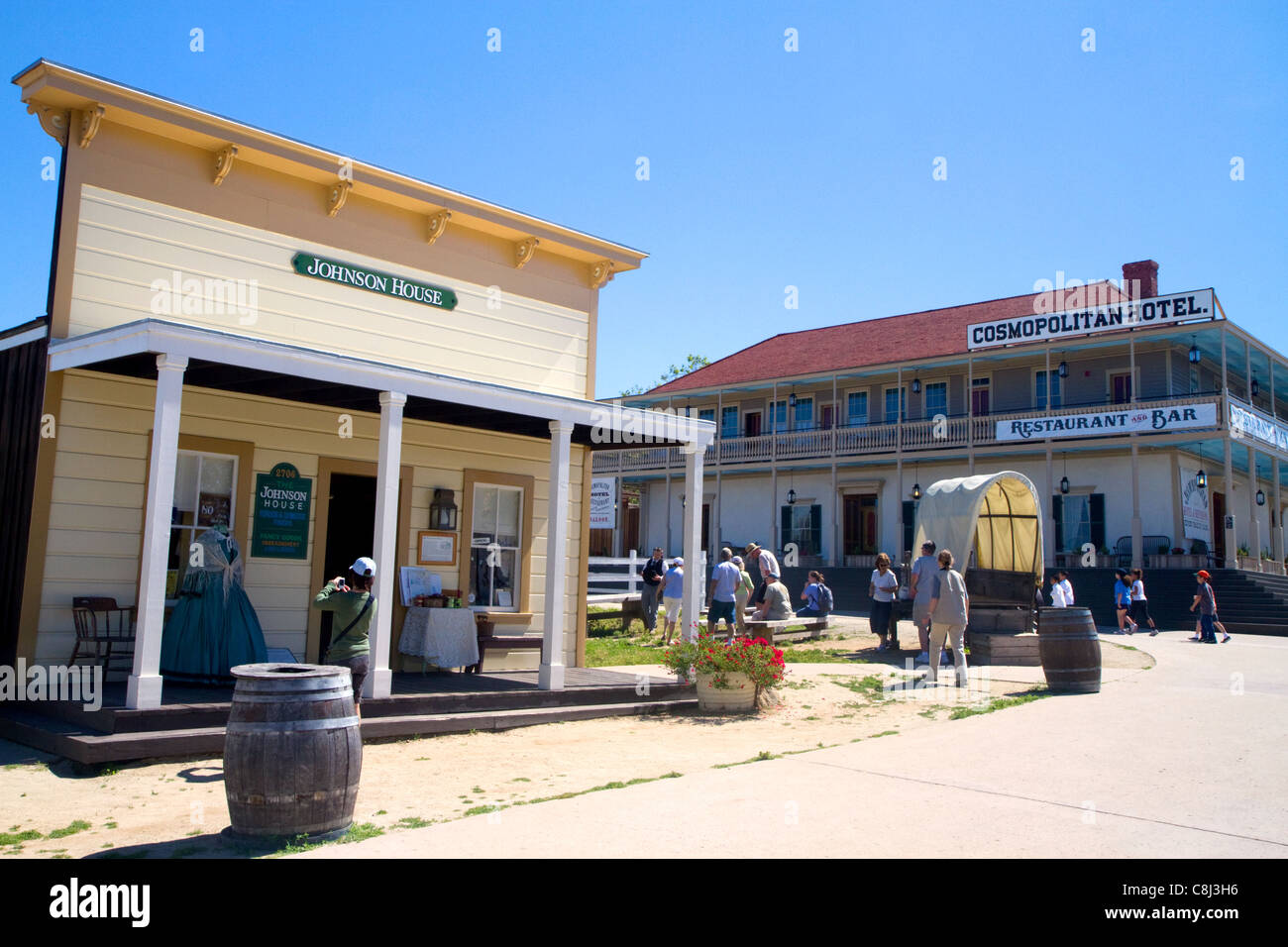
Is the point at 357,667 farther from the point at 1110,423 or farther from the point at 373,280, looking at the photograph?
the point at 1110,423

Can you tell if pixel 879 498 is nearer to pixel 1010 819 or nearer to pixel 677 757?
pixel 677 757

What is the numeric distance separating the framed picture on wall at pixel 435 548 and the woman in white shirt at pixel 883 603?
7225 mm

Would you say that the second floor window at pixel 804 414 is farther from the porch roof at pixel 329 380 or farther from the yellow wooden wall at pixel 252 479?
the porch roof at pixel 329 380

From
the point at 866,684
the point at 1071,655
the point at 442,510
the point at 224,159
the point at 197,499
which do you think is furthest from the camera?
the point at 866,684

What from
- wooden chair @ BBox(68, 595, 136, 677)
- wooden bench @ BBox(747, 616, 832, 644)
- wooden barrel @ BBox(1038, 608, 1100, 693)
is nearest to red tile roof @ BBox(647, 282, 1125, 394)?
wooden bench @ BBox(747, 616, 832, 644)

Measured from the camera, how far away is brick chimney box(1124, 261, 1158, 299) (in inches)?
Result: 1121

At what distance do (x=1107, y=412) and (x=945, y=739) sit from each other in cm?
1926

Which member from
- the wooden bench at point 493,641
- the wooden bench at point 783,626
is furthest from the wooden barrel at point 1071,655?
the wooden bench at point 493,641

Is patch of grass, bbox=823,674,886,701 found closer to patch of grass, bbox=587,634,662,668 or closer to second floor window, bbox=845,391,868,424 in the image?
patch of grass, bbox=587,634,662,668

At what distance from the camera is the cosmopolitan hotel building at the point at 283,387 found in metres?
8.37

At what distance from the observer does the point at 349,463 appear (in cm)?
1048

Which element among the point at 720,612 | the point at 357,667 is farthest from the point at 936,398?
the point at 357,667

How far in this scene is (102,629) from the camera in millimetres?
8609

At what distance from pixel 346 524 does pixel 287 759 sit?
5.60 meters
